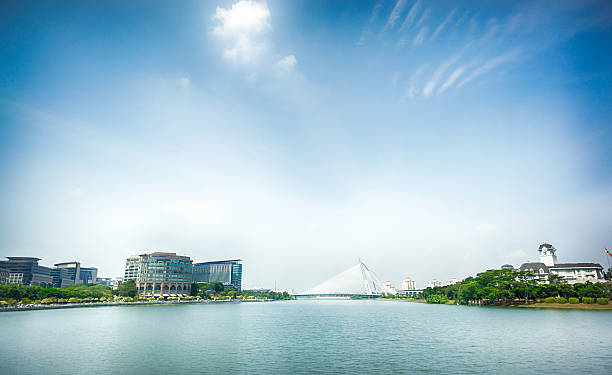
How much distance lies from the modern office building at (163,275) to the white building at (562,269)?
414ft

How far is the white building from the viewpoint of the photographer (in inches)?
4099

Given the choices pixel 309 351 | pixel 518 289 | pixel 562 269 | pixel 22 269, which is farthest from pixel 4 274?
pixel 562 269

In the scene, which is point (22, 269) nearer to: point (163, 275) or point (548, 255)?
point (163, 275)

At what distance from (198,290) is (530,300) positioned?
4833 inches

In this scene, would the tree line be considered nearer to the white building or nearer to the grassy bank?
the grassy bank

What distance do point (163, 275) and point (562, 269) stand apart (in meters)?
140

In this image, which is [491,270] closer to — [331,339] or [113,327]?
[331,339]

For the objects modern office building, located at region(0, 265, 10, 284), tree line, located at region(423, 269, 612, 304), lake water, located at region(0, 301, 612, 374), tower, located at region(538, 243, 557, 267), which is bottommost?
lake water, located at region(0, 301, 612, 374)

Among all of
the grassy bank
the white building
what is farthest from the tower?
the grassy bank

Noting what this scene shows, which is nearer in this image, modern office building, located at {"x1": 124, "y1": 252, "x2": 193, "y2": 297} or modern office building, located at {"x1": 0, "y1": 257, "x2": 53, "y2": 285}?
modern office building, located at {"x1": 124, "y1": 252, "x2": 193, "y2": 297}

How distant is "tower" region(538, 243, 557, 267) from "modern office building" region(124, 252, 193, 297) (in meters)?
134

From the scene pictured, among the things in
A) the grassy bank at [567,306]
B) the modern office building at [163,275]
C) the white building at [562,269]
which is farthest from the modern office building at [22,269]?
the white building at [562,269]

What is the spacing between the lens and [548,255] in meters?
117

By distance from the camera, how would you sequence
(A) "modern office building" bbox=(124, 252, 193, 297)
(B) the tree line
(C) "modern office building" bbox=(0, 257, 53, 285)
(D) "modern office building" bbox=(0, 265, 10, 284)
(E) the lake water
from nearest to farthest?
(E) the lake water, (B) the tree line, (A) "modern office building" bbox=(124, 252, 193, 297), (D) "modern office building" bbox=(0, 265, 10, 284), (C) "modern office building" bbox=(0, 257, 53, 285)
